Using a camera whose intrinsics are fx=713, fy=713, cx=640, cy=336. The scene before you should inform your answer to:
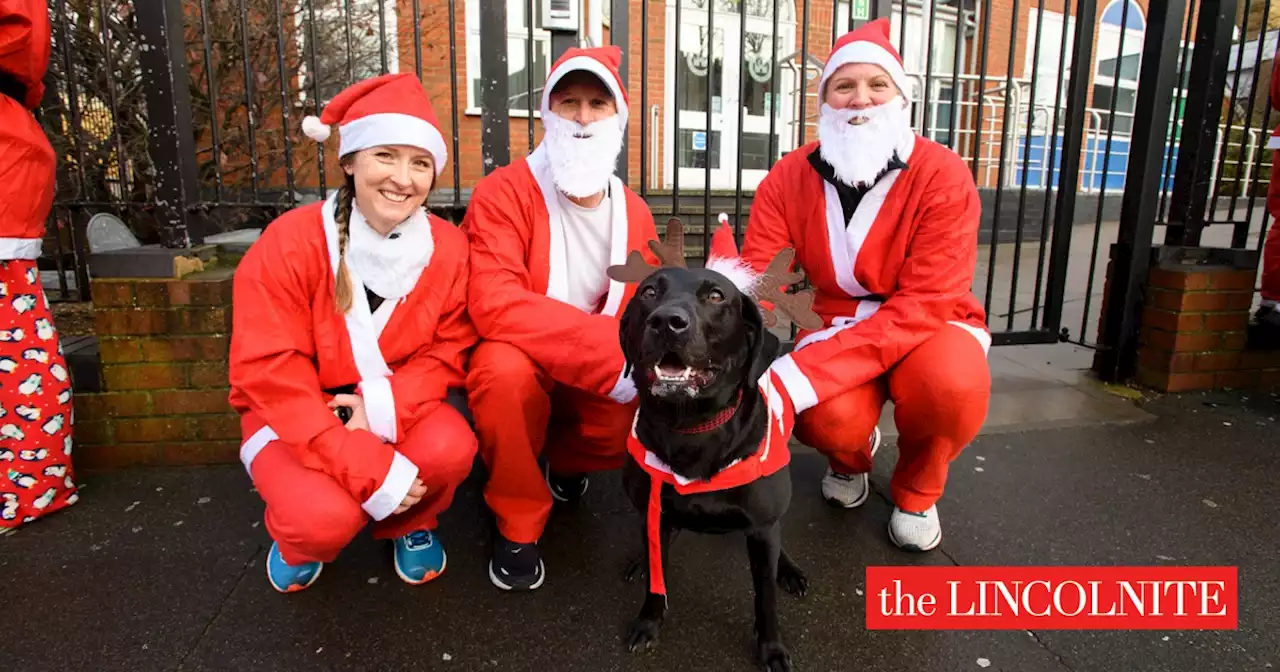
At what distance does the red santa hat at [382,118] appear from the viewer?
2.27 meters

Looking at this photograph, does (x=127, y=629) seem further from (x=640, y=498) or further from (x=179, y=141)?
(x=179, y=141)

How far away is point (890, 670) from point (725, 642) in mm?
462

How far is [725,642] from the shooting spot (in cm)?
211

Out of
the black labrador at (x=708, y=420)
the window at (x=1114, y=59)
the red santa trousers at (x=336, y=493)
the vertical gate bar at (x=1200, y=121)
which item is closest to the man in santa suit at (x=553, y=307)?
the red santa trousers at (x=336, y=493)

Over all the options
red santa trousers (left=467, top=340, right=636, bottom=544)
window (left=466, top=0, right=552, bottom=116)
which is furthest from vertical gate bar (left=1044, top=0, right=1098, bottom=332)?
window (left=466, top=0, right=552, bottom=116)

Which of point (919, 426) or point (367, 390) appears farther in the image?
point (919, 426)

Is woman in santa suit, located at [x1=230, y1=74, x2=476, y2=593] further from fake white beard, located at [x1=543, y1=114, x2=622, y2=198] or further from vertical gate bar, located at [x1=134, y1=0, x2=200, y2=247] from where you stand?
vertical gate bar, located at [x1=134, y1=0, x2=200, y2=247]

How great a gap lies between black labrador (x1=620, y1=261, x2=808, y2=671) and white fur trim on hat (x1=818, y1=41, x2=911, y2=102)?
125cm

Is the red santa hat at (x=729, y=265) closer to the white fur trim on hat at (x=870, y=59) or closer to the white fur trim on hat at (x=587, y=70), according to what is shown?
the white fur trim on hat at (x=587, y=70)

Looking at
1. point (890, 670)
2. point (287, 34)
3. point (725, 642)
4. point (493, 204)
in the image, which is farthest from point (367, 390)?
point (287, 34)

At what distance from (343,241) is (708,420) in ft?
4.33

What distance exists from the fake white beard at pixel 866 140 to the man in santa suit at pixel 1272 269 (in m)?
3.04

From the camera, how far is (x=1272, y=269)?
14.2ft

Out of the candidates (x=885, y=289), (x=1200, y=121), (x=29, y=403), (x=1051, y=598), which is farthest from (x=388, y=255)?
(x=1200, y=121)
